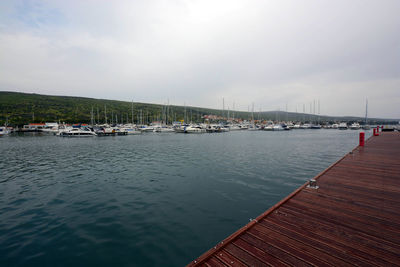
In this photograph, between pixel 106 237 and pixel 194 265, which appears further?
pixel 106 237

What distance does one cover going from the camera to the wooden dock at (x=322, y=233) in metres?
4.10

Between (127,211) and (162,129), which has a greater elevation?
(162,129)

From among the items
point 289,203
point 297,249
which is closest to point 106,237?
point 297,249

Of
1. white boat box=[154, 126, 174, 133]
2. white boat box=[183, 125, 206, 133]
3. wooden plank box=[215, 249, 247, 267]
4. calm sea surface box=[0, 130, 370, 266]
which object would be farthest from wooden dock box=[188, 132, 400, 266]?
white boat box=[154, 126, 174, 133]

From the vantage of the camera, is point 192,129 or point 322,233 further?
point 192,129

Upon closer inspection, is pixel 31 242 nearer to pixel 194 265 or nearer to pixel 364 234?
pixel 194 265

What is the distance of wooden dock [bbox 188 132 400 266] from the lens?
4.10 metres

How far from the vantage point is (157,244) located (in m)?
6.50

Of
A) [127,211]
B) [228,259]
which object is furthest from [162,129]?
[228,259]

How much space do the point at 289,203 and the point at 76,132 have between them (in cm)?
6673

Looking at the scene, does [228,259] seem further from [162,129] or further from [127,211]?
[162,129]

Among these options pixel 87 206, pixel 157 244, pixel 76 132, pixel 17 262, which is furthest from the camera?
pixel 76 132

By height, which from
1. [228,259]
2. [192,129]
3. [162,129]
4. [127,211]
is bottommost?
[127,211]

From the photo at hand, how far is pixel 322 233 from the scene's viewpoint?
5055 millimetres
